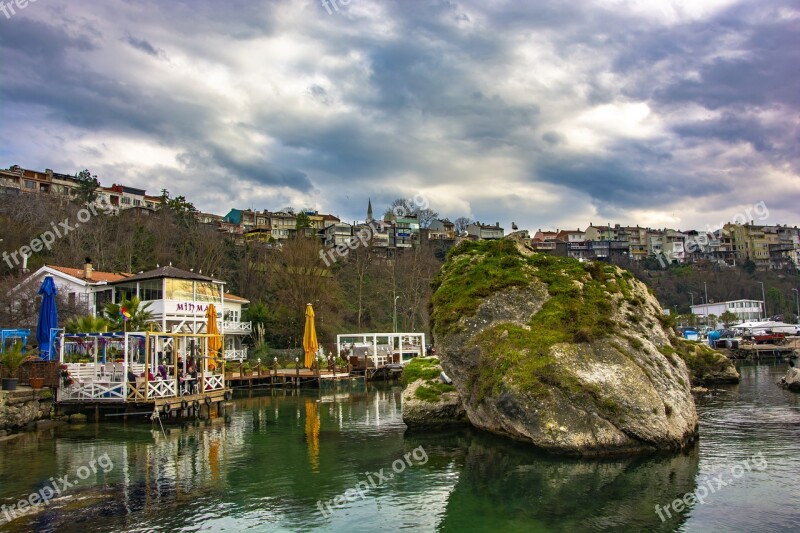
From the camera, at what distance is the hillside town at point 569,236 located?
11512 centimetres

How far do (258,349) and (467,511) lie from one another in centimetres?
4093

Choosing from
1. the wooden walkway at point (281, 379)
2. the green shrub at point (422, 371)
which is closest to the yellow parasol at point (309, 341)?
the wooden walkway at point (281, 379)

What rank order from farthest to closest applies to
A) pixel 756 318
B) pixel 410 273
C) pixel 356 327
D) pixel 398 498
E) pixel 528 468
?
1. pixel 756 318
2. pixel 410 273
3. pixel 356 327
4. pixel 528 468
5. pixel 398 498

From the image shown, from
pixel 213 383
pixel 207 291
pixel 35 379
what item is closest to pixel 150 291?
pixel 207 291

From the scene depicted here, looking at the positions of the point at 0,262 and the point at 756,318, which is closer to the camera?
the point at 0,262

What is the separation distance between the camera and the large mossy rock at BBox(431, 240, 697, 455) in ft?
54.4

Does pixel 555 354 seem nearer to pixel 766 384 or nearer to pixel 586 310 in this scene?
pixel 586 310

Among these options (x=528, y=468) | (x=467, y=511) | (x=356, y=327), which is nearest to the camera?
(x=467, y=511)

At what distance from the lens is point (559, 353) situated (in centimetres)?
1769

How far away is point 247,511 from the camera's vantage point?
12664 millimetres

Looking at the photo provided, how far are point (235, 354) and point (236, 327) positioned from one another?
4.11 m

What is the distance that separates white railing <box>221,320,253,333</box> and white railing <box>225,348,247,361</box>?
2420mm

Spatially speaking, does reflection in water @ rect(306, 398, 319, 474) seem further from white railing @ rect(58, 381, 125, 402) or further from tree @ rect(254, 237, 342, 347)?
tree @ rect(254, 237, 342, 347)

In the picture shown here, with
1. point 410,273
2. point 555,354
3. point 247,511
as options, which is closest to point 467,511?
point 247,511
